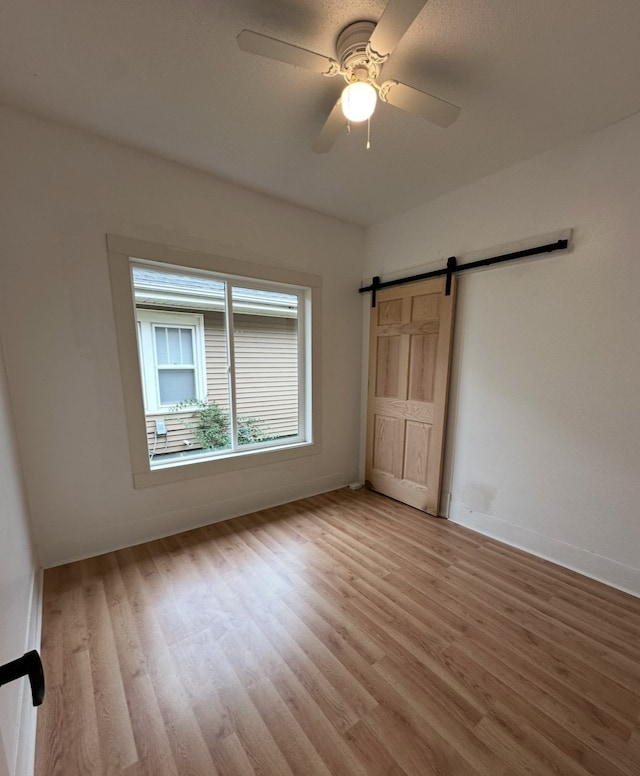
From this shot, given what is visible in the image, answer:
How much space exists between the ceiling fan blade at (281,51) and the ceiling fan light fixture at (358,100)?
0.42 feet

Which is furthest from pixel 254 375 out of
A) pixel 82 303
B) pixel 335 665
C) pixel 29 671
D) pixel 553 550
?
pixel 553 550

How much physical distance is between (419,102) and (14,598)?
8.87 ft

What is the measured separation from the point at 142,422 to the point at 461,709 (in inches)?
91.3

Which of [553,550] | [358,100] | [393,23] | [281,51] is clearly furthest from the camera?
[553,550]

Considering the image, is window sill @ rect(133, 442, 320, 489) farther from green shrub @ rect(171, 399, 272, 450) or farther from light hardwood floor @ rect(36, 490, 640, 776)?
light hardwood floor @ rect(36, 490, 640, 776)

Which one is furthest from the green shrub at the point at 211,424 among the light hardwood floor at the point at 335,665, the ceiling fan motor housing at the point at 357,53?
the ceiling fan motor housing at the point at 357,53

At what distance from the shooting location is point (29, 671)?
0.61 meters

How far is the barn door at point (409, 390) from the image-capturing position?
8.76 ft

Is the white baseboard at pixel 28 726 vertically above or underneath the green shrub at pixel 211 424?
underneath

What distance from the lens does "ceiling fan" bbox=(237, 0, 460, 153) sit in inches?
42.6

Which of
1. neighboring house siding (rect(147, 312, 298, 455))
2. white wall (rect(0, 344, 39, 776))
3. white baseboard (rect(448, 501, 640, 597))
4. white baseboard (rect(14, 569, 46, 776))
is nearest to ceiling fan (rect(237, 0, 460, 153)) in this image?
neighboring house siding (rect(147, 312, 298, 455))

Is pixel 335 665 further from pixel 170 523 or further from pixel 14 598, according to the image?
pixel 170 523

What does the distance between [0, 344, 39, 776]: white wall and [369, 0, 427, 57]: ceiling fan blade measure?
88.3 inches

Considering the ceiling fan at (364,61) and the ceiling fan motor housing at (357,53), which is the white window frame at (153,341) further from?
the ceiling fan motor housing at (357,53)
